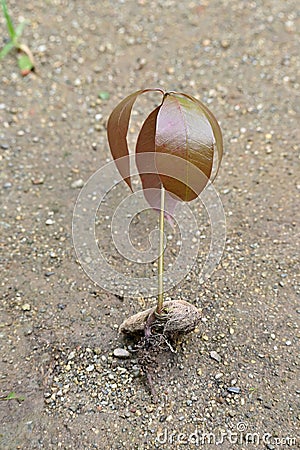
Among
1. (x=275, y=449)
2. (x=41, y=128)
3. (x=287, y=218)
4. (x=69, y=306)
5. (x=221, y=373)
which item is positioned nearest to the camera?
(x=275, y=449)

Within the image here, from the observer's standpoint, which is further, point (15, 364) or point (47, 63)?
point (47, 63)

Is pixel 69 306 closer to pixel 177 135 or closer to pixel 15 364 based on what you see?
pixel 15 364

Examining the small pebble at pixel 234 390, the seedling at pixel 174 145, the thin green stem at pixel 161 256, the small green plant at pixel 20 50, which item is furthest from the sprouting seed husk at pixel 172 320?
the small green plant at pixel 20 50

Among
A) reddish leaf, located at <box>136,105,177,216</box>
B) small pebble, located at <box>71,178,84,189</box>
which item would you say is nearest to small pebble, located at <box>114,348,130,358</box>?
reddish leaf, located at <box>136,105,177,216</box>

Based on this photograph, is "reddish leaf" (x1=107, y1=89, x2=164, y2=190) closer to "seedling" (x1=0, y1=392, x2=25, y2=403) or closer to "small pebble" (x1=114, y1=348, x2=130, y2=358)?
"small pebble" (x1=114, y1=348, x2=130, y2=358)

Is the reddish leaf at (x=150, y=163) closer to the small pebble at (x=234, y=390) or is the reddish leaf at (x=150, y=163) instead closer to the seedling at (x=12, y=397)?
the small pebble at (x=234, y=390)

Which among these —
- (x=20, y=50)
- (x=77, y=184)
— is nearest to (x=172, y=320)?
(x=77, y=184)

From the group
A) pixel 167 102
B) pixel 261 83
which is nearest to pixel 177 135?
pixel 167 102

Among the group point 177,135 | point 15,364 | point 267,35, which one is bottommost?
point 15,364
